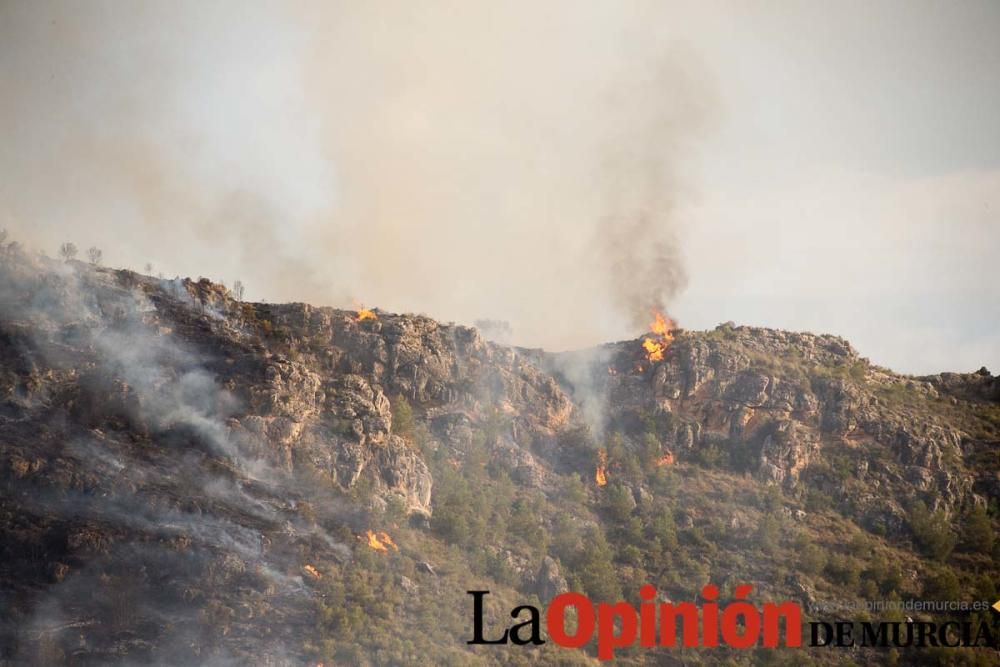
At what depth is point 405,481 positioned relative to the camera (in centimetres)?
16138

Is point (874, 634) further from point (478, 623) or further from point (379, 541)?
point (379, 541)

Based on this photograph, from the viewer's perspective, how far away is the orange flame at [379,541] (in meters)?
149

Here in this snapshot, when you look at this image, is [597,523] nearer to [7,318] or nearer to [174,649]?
[174,649]

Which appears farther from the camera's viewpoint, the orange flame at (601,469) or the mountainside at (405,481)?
the orange flame at (601,469)

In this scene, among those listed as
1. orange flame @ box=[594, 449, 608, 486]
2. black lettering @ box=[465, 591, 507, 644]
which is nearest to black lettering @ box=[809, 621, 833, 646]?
orange flame @ box=[594, 449, 608, 486]

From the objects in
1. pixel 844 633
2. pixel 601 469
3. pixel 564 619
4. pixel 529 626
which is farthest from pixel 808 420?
pixel 529 626

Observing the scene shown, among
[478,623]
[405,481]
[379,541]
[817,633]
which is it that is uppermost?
[405,481]

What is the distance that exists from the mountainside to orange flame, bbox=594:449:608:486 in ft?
0.84

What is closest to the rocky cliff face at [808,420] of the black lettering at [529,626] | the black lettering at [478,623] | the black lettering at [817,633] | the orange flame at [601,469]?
the orange flame at [601,469]

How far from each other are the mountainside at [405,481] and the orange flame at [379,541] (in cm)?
35

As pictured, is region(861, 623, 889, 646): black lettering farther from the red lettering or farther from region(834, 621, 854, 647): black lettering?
the red lettering

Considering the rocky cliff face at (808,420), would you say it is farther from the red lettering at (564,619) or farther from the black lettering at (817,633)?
the red lettering at (564,619)

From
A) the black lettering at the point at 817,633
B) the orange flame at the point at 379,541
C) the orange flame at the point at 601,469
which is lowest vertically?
the black lettering at the point at 817,633

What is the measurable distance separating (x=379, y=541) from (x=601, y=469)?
149 ft
